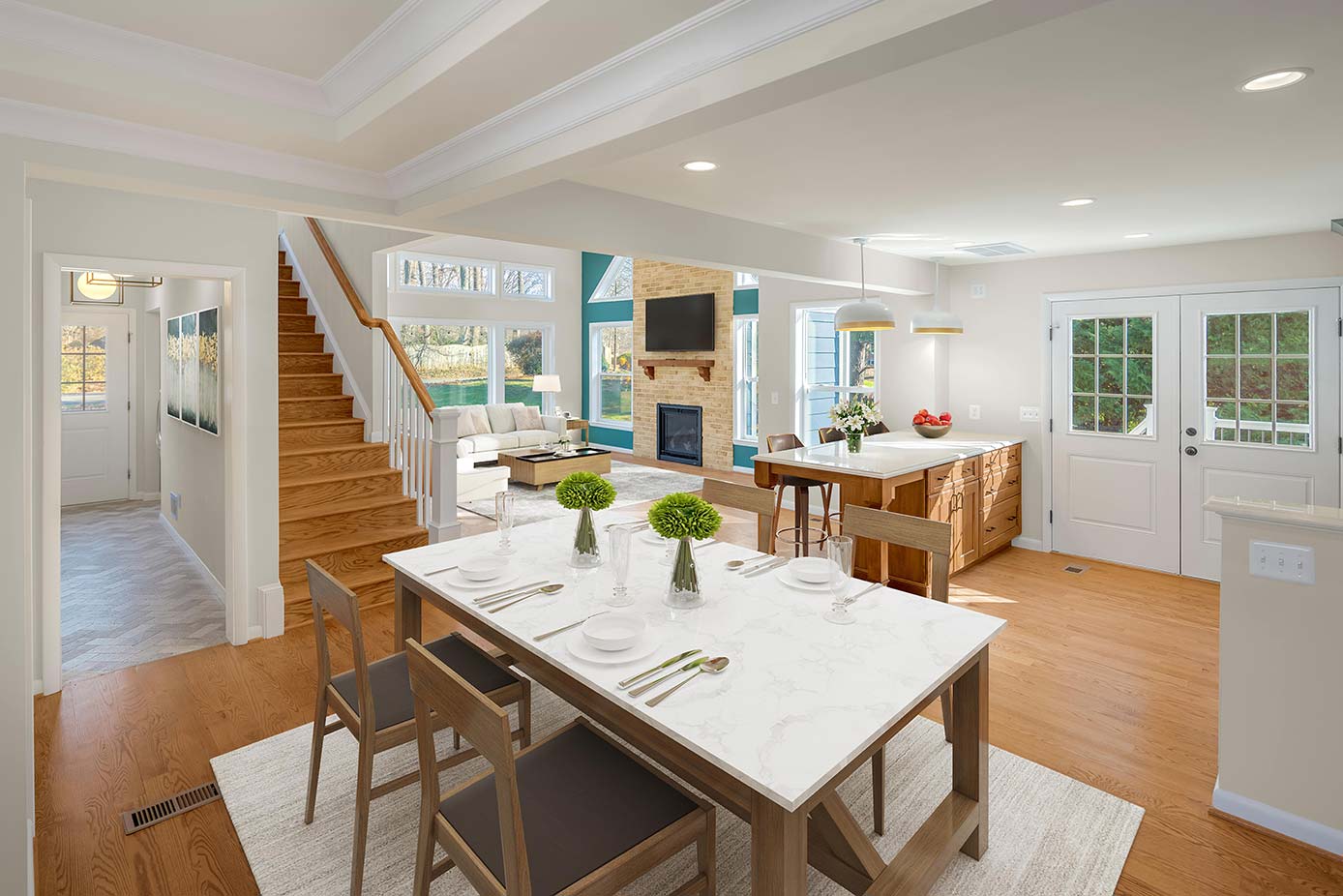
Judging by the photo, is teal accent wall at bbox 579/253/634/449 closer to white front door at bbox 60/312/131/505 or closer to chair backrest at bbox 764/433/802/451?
chair backrest at bbox 764/433/802/451

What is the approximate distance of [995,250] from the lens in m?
5.04

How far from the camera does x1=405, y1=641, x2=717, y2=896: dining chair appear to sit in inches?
52.4

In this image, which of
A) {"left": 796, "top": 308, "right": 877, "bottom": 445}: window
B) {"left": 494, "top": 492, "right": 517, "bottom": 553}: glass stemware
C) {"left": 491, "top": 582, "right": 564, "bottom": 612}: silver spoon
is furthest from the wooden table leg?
{"left": 796, "top": 308, "right": 877, "bottom": 445}: window

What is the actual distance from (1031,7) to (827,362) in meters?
6.31

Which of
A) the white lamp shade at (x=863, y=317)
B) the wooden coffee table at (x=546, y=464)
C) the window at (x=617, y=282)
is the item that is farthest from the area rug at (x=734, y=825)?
the window at (x=617, y=282)

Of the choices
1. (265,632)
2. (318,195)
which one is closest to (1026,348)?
(318,195)

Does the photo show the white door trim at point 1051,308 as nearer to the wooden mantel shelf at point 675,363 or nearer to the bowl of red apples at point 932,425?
the bowl of red apples at point 932,425

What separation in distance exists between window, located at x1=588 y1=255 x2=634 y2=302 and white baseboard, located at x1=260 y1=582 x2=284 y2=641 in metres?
7.59

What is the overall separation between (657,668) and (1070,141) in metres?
2.54

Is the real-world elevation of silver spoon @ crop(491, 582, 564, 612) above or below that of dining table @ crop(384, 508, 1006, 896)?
above

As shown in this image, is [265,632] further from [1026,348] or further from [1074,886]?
[1026,348]

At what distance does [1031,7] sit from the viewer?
3.98ft

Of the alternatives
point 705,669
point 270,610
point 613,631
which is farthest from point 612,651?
point 270,610

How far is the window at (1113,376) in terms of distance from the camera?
16.6 feet
